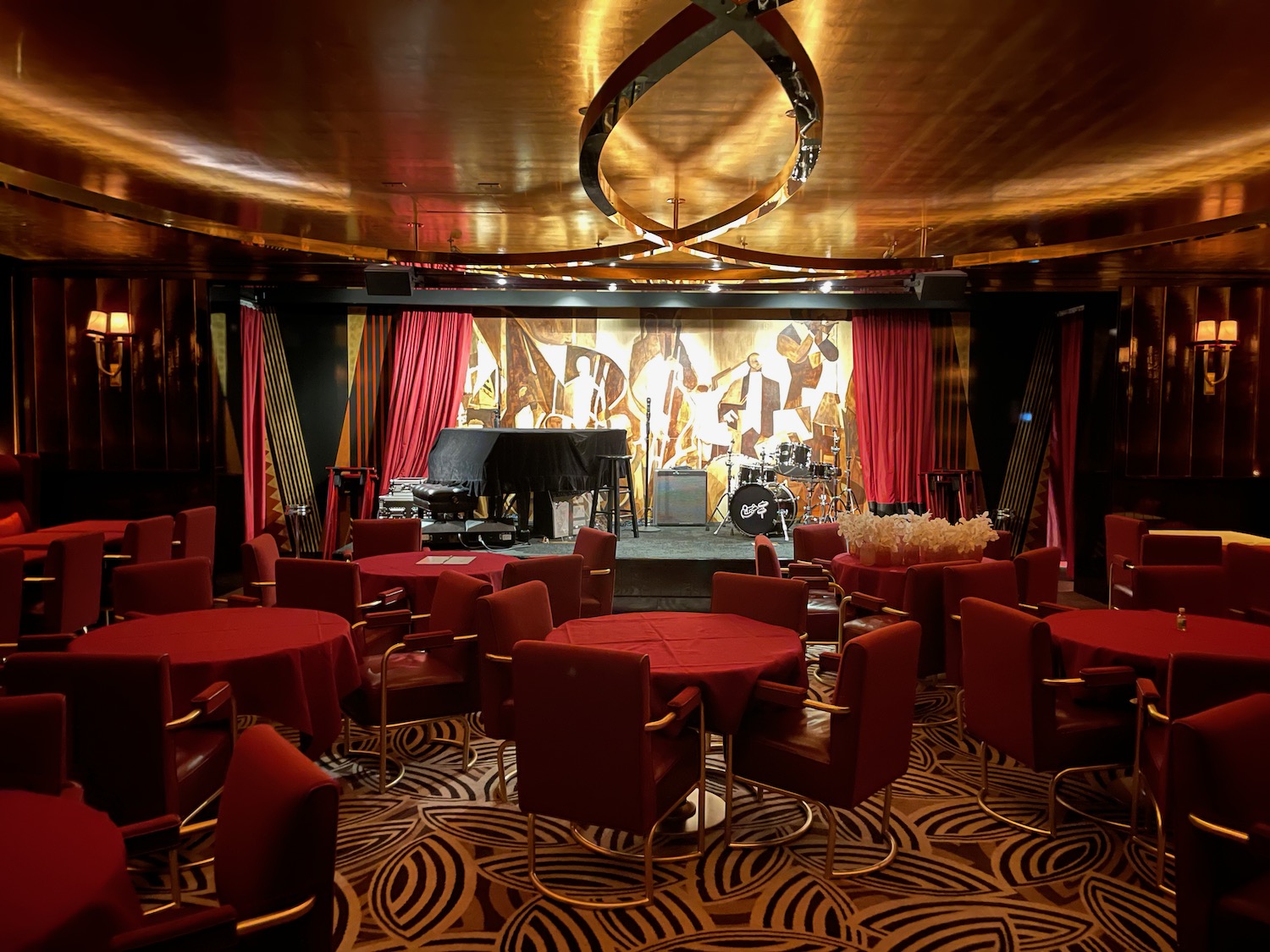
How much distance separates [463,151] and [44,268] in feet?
17.5

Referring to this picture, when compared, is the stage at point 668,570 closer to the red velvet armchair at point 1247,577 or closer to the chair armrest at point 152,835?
the red velvet armchair at point 1247,577

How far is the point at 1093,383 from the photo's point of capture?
8.66 metres

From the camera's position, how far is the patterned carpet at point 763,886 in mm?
2812

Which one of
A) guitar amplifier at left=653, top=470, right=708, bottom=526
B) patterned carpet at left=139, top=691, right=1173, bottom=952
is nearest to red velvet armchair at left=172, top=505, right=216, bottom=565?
patterned carpet at left=139, top=691, right=1173, bottom=952

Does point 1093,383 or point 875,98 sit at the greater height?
point 875,98

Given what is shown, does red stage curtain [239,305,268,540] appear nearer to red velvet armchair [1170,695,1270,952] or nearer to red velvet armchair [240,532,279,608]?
red velvet armchair [240,532,279,608]

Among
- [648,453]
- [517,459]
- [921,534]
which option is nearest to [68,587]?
[517,459]

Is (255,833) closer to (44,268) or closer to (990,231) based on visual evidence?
(990,231)

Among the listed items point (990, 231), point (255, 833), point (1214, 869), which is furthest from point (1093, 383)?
point (255, 833)

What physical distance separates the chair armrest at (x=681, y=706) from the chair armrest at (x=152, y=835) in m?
1.38

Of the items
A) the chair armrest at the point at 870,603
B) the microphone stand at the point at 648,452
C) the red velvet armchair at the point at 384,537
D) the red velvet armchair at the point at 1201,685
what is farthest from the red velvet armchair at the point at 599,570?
the microphone stand at the point at 648,452

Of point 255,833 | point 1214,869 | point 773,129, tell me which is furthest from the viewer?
point 773,129

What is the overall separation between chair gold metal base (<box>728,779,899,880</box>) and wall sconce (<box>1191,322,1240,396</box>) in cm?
652

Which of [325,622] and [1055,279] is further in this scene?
[1055,279]
